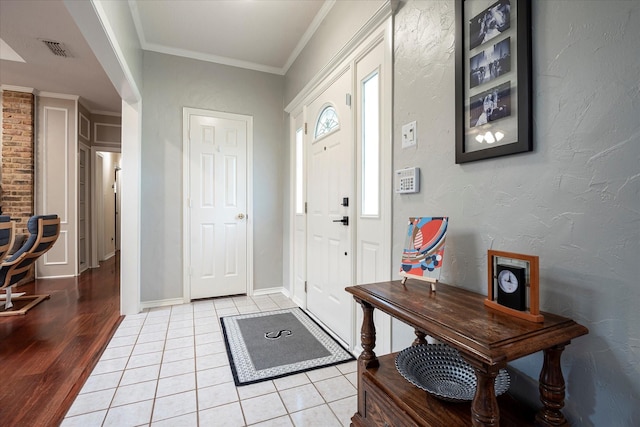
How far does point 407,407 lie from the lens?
1012 mm

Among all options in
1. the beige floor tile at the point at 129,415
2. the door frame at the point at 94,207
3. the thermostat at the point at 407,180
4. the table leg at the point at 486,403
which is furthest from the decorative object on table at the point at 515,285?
Answer: the door frame at the point at 94,207

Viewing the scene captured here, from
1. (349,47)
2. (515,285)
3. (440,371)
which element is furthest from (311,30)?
(440,371)

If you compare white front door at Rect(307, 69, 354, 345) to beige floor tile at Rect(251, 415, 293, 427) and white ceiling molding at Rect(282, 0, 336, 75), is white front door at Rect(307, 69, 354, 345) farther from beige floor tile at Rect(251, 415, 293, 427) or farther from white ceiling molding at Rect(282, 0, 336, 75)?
beige floor tile at Rect(251, 415, 293, 427)

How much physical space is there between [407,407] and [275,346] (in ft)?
4.93

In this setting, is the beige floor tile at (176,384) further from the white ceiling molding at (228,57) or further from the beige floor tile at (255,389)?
the white ceiling molding at (228,57)

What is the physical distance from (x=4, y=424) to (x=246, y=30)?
3.29 meters

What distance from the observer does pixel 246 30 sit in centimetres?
291

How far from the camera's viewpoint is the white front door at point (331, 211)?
229 centimetres

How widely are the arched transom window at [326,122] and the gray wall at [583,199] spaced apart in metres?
1.52

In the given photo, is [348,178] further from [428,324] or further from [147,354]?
[147,354]

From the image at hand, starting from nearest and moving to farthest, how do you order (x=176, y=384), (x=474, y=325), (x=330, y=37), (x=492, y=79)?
(x=474, y=325) < (x=492, y=79) < (x=176, y=384) < (x=330, y=37)

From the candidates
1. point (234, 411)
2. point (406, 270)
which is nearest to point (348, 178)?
point (406, 270)

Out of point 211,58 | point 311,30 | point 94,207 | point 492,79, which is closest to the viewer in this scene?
point 492,79

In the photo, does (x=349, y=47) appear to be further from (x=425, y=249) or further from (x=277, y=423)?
(x=277, y=423)
